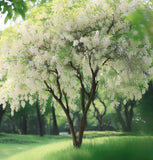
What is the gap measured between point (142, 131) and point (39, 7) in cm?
1123

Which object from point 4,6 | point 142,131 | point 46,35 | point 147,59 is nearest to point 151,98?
point 142,131

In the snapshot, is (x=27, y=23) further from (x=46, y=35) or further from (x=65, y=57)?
(x=65, y=57)

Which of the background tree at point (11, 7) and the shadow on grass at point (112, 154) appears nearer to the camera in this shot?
the background tree at point (11, 7)

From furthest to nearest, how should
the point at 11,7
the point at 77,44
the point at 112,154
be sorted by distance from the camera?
1. the point at 77,44
2. the point at 112,154
3. the point at 11,7

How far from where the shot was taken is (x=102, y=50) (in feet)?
31.7

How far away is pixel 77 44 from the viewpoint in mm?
9828

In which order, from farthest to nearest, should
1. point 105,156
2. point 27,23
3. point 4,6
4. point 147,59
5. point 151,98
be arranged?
point 151,98 < point 27,23 < point 147,59 < point 105,156 < point 4,6

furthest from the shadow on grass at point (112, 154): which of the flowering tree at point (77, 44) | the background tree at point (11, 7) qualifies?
the background tree at point (11, 7)

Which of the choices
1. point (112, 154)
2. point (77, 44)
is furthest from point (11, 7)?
point (112, 154)

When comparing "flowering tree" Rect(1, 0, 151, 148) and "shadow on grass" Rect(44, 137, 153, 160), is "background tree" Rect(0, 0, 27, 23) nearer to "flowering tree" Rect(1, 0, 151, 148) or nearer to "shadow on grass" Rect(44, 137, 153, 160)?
"flowering tree" Rect(1, 0, 151, 148)

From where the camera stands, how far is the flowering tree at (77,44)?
1008cm

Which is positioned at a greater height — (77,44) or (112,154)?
(77,44)

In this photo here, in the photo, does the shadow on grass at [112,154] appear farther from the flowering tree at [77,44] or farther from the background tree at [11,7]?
the background tree at [11,7]

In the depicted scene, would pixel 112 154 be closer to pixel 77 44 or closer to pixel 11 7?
pixel 77 44
